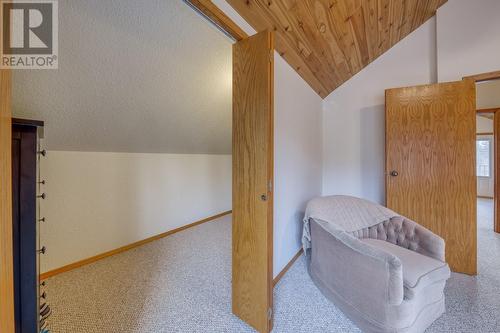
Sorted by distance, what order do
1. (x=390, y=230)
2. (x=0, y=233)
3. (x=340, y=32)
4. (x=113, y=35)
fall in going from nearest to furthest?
1. (x=0, y=233)
2. (x=113, y=35)
3. (x=390, y=230)
4. (x=340, y=32)

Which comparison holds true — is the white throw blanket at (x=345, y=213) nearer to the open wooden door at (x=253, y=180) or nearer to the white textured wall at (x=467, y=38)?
the open wooden door at (x=253, y=180)

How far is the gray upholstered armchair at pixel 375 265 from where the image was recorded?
125 centimetres

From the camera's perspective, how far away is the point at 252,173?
1.39m

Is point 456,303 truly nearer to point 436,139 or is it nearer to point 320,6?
point 436,139

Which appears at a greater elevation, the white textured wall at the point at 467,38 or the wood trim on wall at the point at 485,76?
the white textured wall at the point at 467,38

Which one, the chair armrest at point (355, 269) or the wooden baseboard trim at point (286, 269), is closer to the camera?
the chair armrest at point (355, 269)

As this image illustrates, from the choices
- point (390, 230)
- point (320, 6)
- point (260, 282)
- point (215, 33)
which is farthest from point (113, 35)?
point (390, 230)

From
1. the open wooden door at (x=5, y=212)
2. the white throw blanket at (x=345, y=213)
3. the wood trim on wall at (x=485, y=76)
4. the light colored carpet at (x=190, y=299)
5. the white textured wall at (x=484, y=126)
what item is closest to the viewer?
the open wooden door at (x=5, y=212)

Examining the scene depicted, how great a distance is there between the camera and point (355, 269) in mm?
1419

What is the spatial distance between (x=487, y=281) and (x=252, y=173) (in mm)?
2404

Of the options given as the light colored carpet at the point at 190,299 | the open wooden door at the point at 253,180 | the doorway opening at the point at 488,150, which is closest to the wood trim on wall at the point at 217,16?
→ the open wooden door at the point at 253,180

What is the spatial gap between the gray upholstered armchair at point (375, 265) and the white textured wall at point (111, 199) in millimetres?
2088

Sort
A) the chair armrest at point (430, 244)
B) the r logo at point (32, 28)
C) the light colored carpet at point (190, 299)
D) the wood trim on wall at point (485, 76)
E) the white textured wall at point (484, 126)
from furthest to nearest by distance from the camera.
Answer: the white textured wall at point (484, 126) → the wood trim on wall at point (485, 76) → the chair armrest at point (430, 244) → the light colored carpet at point (190, 299) → the r logo at point (32, 28)

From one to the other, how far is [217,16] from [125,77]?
32.6 inches
